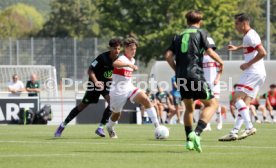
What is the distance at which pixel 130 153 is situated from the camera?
1380cm

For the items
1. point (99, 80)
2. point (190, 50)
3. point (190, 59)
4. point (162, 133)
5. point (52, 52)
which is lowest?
point (162, 133)

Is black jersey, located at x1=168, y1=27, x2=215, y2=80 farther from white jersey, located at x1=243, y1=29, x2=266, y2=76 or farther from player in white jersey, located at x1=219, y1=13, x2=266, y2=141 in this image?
white jersey, located at x1=243, y1=29, x2=266, y2=76

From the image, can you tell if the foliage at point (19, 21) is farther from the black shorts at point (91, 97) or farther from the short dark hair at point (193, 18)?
the short dark hair at point (193, 18)

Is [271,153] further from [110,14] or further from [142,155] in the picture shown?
[110,14]

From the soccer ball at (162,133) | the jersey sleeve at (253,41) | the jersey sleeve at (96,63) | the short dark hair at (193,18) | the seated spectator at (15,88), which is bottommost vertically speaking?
the soccer ball at (162,133)

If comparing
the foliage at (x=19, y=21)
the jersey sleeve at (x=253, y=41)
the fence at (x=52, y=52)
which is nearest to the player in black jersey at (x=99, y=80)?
the jersey sleeve at (x=253, y=41)

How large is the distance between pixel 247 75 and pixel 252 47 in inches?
22.2

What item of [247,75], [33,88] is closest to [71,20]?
[33,88]

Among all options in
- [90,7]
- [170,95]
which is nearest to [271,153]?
[170,95]

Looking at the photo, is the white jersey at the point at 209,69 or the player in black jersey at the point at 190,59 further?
the white jersey at the point at 209,69

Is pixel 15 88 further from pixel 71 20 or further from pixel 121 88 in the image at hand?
pixel 71 20

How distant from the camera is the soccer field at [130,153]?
39.2 feet

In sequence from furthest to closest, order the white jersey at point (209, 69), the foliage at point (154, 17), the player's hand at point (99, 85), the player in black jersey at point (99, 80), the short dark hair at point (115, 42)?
the foliage at point (154, 17) → the white jersey at point (209, 69) → the player in black jersey at point (99, 80) → the player's hand at point (99, 85) → the short dark hair at point (115, 42)

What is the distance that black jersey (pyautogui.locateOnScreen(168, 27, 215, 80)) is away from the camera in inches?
557
